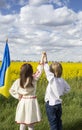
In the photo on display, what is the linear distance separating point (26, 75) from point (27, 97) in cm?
36

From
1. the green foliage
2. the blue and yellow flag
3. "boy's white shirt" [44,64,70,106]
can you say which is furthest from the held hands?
the green foliage

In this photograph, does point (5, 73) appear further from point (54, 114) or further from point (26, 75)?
point (54, 114)

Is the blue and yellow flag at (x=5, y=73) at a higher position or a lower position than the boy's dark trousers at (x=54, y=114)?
higher

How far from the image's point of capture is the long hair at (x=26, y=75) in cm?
624

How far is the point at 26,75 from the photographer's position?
247 inches

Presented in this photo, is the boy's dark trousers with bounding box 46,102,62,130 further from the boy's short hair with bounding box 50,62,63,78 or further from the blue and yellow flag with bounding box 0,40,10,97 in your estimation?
the blue and yellow flag with bounding box 0,40,10,97

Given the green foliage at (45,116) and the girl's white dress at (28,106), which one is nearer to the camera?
the girl's white dress at (28,106)

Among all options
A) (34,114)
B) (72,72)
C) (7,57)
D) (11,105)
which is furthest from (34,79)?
(72,72)

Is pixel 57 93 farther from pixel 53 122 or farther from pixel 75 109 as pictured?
pixel 75 109

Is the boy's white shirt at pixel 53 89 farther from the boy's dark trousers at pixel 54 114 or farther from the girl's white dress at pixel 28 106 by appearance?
the girl's white dress at pixel 28 106

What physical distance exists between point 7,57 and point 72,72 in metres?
14.6

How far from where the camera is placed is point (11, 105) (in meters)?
9.45

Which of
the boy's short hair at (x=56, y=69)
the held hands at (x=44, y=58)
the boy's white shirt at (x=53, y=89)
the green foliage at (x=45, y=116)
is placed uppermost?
the held hands at (x=44, y=58)

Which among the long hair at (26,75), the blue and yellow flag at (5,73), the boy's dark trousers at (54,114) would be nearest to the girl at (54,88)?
the boy's dark trousers at (54,114)
